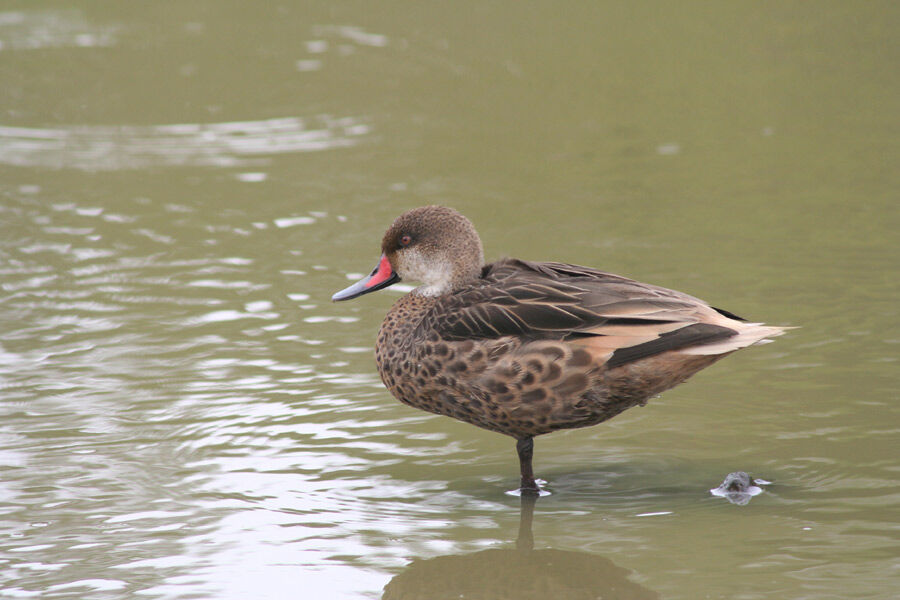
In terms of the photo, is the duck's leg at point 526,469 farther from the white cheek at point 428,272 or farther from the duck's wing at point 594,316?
the white cheek at point 428,272

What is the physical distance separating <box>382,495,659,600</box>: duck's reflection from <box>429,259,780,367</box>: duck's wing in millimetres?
906

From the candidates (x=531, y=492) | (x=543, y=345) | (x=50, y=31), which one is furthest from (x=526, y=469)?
(x=50, y=31)

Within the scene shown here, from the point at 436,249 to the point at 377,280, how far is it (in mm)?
429

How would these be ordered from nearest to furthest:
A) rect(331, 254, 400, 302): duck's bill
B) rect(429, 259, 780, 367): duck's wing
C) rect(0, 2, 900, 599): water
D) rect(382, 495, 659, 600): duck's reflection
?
rect(382, 495, 659, 600): duck's reflection, rect(0, 2, 900, 599): water, rect(429, 259, 780, 367): duck's wing, rect(331, 254, 400, 302): duck's bill

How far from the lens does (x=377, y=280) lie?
20.6ft

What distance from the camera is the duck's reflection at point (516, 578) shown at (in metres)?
4.65

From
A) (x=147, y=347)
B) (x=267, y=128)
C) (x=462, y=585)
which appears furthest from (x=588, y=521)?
(x=267, y=128)

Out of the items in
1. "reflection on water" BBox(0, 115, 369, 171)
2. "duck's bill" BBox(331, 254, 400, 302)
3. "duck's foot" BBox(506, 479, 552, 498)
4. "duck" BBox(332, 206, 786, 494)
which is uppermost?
"reflection on water" BBox(0, 115, 369, 171)

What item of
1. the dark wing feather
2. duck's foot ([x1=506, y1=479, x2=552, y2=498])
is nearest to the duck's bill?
the dark wing feather

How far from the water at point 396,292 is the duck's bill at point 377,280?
2.14 feet

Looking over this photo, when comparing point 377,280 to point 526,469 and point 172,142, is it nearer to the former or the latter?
point 526,469

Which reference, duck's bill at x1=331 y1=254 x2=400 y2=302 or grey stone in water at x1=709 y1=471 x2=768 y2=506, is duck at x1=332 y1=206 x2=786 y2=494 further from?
grey stone in water at x1=709 y1=471 x2=768 y2=506

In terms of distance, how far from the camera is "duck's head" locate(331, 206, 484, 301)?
236 inches

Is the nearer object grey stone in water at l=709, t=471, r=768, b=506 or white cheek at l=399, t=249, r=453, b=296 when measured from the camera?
grey stone in water at l=709, t=471, r=768, b=506
